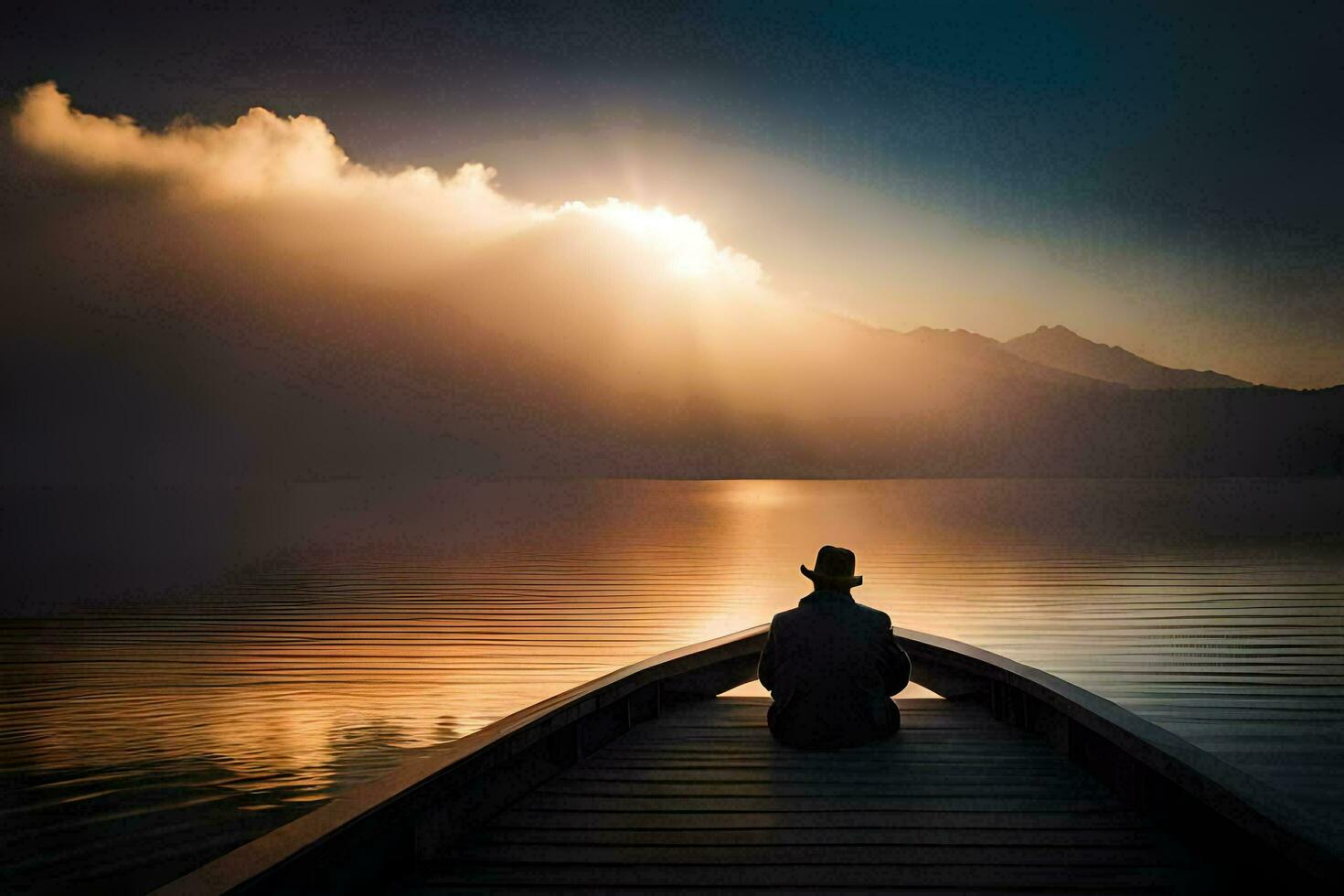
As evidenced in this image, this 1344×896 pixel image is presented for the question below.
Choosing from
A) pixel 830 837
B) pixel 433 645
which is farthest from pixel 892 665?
pixel 433 645

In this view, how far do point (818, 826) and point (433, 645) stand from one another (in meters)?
14.3

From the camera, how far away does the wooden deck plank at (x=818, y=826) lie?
13.0 ft

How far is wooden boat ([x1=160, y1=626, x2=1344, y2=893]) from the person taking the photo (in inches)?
138

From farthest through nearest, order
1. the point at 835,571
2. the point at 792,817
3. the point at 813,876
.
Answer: the point at 835,571 < the point at 792,817 < the point at 813,876

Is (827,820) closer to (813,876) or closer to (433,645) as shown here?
(813,876)

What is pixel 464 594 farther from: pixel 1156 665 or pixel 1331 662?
pixel 1331 662

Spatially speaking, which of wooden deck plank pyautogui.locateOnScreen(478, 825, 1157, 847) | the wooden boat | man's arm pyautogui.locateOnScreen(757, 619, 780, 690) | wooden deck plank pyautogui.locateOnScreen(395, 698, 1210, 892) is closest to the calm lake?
the wooden boat

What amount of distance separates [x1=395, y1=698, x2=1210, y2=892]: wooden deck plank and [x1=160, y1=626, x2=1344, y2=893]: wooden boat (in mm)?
13

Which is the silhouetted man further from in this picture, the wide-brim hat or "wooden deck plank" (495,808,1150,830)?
"wooden deck plank" (495,808,1150,830)

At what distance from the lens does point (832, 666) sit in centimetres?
577

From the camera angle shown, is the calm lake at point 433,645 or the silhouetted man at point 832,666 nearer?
the silhouetted man at point 832,666

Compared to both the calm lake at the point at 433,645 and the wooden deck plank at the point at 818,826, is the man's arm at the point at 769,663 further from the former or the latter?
the calm lake at the point at 433,645

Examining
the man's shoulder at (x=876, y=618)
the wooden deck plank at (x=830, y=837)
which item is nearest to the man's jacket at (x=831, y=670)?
the man's shoulder at (x=876, y=618)

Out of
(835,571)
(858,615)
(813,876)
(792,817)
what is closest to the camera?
(813,876)
